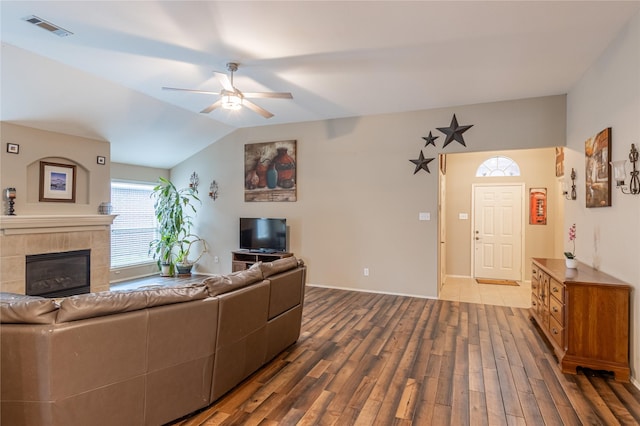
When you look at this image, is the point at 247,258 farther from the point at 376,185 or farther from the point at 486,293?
the point at 486,293

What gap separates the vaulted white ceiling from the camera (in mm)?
2742

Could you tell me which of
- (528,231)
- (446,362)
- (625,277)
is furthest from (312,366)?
(528,231)

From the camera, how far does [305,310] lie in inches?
181

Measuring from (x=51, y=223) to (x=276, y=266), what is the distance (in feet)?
12.9

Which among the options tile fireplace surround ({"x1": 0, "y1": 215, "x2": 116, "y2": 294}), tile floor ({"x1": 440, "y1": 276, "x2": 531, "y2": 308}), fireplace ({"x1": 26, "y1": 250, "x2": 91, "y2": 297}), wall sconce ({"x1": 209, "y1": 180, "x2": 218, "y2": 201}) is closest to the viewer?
tile fireplace surround ({"x1": 0, "y1": 215, "x2": 116, "y2": 294})

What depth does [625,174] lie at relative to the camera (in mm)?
2812

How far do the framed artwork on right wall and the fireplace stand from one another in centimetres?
695

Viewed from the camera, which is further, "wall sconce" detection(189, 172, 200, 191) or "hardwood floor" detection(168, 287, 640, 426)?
"wall sconce" detection(189, 172, 200, 191)

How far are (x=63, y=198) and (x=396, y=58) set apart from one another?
526 centimetres

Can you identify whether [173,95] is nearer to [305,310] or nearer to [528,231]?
[305,310]

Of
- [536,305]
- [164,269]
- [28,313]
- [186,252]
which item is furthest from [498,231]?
[28,313]

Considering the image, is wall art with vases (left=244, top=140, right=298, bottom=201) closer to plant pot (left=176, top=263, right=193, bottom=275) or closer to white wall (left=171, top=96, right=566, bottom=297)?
white wall (left=171, top=96, right=566, bottom=297)

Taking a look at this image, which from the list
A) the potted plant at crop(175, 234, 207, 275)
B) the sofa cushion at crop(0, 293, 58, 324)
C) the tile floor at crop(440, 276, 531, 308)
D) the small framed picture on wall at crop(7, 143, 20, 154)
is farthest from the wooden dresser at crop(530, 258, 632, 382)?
the small framed picture on wall at crop(7, 143, 20, 154)

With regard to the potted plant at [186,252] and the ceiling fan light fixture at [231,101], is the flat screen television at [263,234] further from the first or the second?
the ceiling fan light fixture at [231,101]
